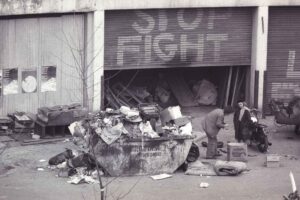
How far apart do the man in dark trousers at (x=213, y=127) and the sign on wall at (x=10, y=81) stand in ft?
17.8

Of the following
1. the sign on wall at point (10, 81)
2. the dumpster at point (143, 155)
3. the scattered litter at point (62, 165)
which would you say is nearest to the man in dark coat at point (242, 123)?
the dumpster at point (143, 155)

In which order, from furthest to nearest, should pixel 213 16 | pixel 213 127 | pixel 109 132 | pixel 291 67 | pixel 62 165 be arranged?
pixel 291 67
pixel 213 16
pixel 213 127
pixel 62 165
pixel 109 132

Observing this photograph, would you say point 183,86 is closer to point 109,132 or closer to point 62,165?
point 62,165

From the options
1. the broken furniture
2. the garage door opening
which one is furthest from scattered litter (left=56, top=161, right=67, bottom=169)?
the garage door opening

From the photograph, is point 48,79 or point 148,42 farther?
point 148,42

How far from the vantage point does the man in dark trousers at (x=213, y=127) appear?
19625mm

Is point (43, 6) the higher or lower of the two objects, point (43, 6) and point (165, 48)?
the higher

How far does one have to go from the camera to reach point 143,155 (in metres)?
18.3

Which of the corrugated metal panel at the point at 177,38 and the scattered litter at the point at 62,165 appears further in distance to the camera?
the corrugated metal panel at the point at 177,38

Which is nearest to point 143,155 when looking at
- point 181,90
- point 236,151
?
point 236,151

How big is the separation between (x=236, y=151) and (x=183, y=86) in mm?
6325

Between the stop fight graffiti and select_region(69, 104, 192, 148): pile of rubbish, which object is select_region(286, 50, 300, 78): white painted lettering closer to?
the stop fight graffiti

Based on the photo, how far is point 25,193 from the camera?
56.7ft

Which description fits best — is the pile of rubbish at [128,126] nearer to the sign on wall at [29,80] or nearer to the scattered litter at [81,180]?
the scattered litter at [81,180]
